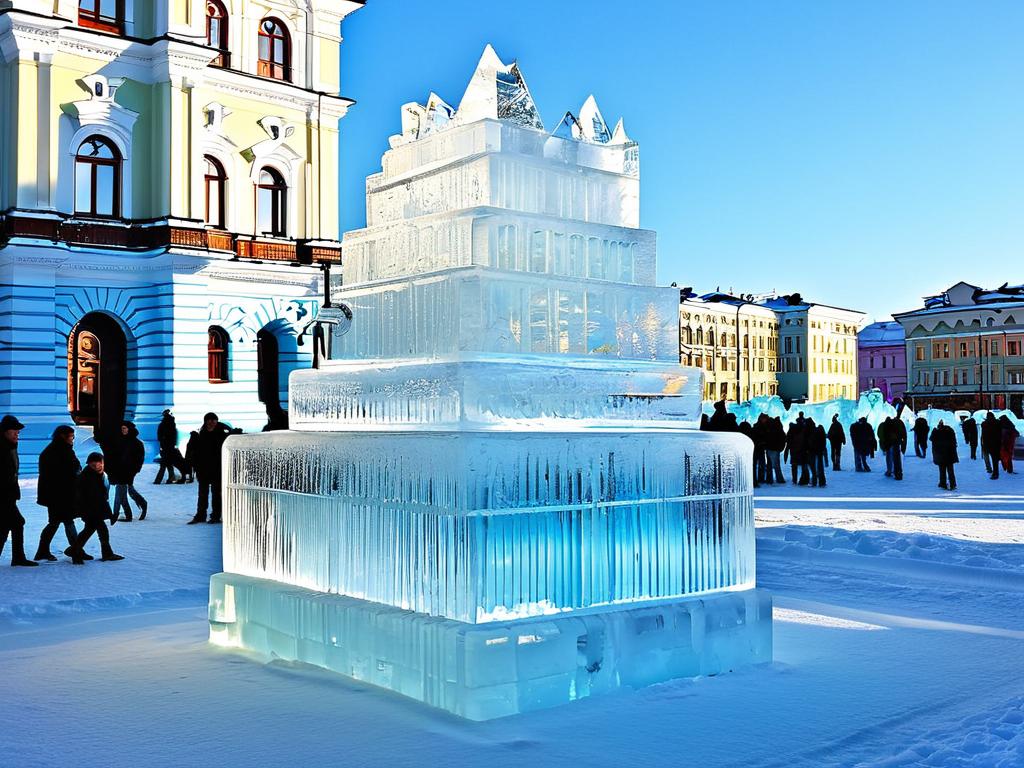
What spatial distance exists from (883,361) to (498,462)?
100m

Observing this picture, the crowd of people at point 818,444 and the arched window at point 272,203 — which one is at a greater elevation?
the arched window at point 272,203

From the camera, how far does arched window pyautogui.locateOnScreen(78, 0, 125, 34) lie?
1005 inches

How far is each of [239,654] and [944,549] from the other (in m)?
7.18

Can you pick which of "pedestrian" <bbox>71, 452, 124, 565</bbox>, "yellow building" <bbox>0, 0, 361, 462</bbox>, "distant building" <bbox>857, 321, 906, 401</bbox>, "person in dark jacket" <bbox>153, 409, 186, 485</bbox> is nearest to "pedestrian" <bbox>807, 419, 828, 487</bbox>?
"person in dark jacket" <bbox>153, 409, 186, 485</bbox>

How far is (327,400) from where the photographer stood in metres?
6.22

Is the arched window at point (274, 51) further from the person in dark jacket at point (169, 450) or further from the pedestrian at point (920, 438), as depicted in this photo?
the pedestrian at point (920, 438)

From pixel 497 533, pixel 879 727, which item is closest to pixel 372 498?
pixel 497 533

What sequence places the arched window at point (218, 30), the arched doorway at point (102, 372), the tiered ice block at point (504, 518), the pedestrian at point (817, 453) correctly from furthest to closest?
the arched window at point (218, 30) → the arched doorway at point (102, 372) → the pedestrian at point (817, 453) → the tiered ice block at point (504, 518)

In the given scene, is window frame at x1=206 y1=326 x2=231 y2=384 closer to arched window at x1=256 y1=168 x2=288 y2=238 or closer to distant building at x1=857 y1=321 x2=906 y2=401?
arched window at x1=256 y1=168 x2=288 y2=238

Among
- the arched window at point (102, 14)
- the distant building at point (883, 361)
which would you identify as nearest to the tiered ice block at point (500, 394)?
the arched window at point (102, 14)

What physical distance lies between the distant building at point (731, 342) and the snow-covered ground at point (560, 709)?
67.3 m

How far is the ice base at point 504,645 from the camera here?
4.61 meters

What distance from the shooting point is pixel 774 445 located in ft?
67.0

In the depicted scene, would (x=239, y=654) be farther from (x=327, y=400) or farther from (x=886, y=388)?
(x=886, y=388)
